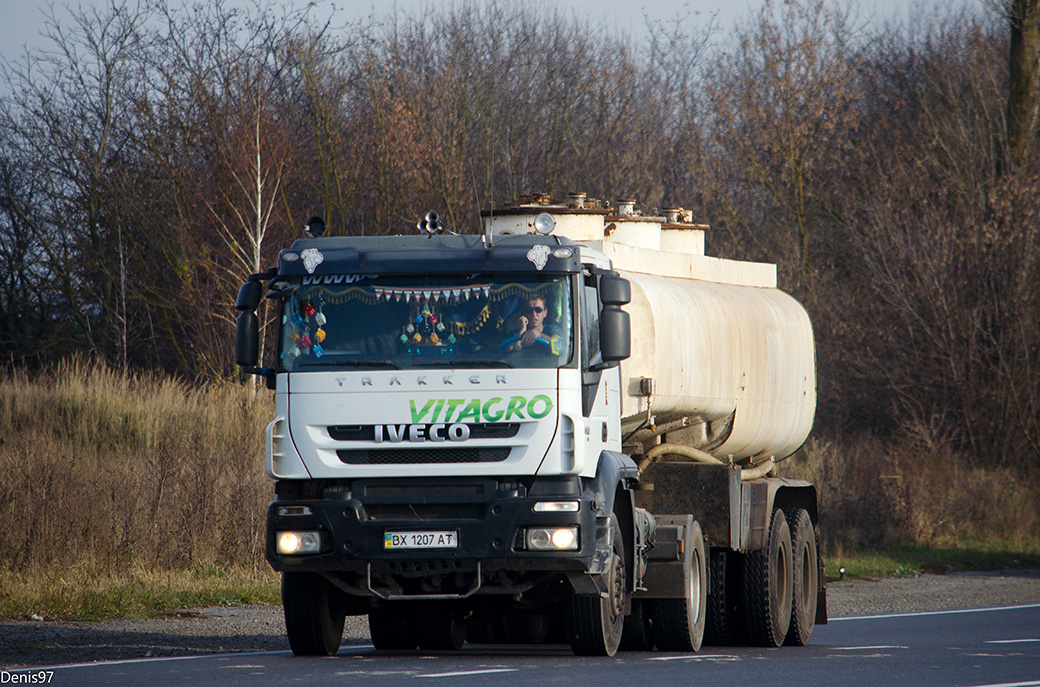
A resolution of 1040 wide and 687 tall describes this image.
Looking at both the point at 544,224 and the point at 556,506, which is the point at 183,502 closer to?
the point at 544,224

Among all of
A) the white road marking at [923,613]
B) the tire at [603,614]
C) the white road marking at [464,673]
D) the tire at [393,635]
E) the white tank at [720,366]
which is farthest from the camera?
the white road marking at [923,613]

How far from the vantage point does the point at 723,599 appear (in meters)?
13.2

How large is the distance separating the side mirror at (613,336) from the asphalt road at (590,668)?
211cm

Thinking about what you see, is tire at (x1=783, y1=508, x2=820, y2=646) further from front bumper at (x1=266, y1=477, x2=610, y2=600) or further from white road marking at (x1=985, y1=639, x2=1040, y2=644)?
front bumper at (x1=266, y1=477, x2=610, y2=600)

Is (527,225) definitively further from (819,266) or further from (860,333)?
(819,266)

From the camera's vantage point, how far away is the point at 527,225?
44.9 ft

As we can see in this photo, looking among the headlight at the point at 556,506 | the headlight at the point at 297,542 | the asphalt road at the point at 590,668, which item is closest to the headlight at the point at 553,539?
the headlight at the point at 556,506

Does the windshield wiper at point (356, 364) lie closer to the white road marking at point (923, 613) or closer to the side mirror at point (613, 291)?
the side mirror at point (613, 291)

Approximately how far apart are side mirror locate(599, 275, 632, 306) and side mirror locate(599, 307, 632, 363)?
0.06 m

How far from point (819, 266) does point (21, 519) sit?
23.1 m

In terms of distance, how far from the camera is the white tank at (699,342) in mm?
11578

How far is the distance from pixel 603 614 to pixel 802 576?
16.7 ft

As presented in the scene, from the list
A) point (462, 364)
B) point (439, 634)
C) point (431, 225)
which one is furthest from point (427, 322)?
point (439, 634)

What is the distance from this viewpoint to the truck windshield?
956cm
